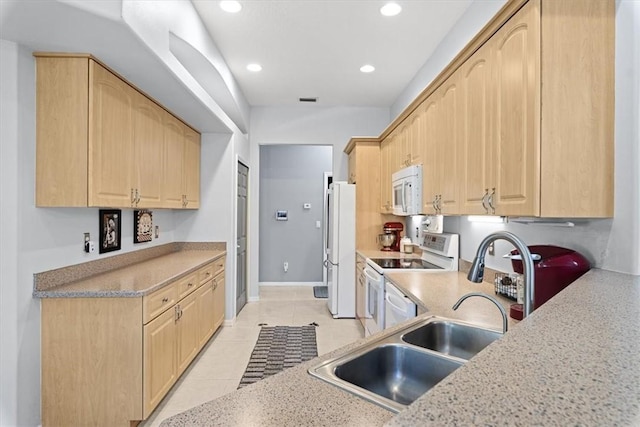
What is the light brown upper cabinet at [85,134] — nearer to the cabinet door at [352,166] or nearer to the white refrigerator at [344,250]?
the white refrigerator at [344,250]

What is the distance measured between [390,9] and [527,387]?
10.1ft

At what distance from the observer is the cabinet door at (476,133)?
77.1 inches

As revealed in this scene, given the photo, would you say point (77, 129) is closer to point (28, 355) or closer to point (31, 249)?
point (31, 249)

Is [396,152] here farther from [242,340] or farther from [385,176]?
[242,340]

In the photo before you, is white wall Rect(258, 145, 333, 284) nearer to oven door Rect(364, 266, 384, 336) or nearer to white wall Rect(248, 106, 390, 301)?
white wall Rect(248, 106, 390, 301)

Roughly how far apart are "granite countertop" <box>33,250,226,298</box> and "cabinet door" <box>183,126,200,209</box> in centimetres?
72

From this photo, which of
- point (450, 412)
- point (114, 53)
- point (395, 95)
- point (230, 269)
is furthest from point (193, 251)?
point (450, 412)

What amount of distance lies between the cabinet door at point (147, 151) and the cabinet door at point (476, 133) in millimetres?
2342

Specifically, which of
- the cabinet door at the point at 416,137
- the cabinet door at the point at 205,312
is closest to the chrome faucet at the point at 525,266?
the cabinet door at the point at 416,137

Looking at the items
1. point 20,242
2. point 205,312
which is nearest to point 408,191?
point 205,312

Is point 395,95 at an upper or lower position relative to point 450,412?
upper

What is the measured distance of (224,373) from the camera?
307 cm

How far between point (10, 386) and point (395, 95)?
486 cm

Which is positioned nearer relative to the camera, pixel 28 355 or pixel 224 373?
pixel 28 355
